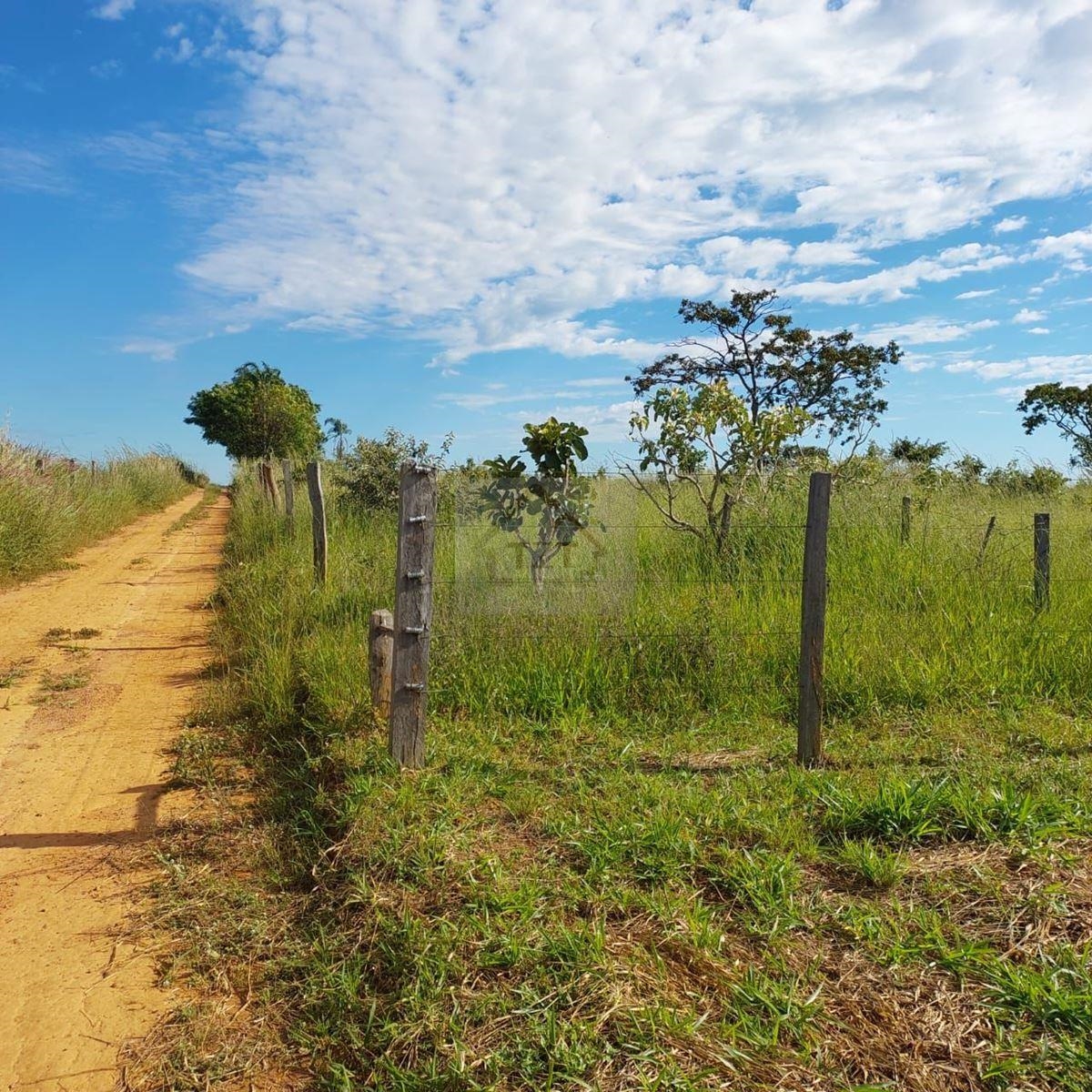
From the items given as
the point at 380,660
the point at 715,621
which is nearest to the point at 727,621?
the point at 715,621

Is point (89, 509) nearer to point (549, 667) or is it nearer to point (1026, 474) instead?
point (549, 667)

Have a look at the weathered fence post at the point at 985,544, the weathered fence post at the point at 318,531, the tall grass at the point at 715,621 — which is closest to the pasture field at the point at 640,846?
the tall grass at the point at 715,621

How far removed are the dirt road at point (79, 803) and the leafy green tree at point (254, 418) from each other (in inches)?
1263

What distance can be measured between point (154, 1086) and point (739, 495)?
6524mm

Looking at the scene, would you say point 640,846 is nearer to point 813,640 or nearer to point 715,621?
point 813,640

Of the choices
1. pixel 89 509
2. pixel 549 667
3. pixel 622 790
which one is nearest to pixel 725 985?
pixel 622 790

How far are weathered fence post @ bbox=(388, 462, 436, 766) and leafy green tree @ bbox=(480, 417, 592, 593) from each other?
1.87 meters

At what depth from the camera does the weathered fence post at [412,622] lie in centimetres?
401

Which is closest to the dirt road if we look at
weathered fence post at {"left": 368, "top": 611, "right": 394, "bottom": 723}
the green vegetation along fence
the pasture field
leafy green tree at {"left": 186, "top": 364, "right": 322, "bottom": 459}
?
the pasture field

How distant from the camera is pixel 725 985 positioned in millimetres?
2469

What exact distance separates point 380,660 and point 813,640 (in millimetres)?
2305

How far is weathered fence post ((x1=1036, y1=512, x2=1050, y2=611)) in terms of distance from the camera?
21.2 feet

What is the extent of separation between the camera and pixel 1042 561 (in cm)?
654

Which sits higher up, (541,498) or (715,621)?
(541,498)
